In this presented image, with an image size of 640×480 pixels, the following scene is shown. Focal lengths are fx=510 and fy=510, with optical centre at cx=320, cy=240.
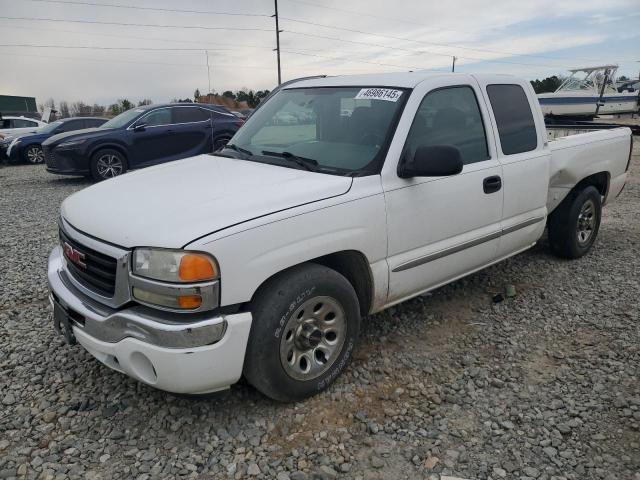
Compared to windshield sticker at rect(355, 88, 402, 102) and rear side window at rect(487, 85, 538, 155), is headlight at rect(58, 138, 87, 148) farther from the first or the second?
rear side window at rect(487, 85, 538, 155)

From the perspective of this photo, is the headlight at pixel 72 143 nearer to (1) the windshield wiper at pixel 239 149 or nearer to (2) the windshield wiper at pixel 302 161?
(1) the windshield wiper at pixel 239 149

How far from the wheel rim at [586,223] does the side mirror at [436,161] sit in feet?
9.25

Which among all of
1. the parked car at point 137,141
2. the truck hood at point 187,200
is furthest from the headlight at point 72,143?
the truck hood at point 187,200

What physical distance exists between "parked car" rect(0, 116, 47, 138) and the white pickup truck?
16.5 meters

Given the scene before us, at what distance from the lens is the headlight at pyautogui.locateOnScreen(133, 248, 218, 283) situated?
2350mm

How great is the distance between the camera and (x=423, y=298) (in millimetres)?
4371

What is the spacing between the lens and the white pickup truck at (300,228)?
7.97ft

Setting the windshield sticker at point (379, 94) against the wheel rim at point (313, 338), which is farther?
the windshield sticker at point (379, 94)

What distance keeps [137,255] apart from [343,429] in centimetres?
141

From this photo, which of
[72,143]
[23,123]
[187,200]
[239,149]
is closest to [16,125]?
[23,123]

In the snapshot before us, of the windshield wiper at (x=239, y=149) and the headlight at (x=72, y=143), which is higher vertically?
the windshield wiper at (x=239, y=149)

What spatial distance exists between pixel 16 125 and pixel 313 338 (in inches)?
738

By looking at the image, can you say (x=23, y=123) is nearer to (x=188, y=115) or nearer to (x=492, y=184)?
(x=188, y=115)

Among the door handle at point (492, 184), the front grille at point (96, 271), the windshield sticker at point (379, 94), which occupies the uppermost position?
the windshield sticker at point (379, 94)
